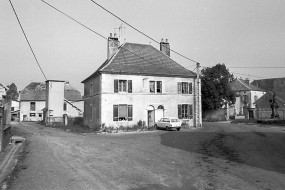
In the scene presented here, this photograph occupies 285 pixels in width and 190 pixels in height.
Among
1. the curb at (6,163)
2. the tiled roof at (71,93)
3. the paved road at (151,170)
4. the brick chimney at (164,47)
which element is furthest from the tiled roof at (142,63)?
the tiled roof at (71,93)

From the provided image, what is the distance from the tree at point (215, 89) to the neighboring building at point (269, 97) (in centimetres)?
589

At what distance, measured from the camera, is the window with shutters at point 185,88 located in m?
30.7

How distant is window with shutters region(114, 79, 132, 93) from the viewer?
2748cm

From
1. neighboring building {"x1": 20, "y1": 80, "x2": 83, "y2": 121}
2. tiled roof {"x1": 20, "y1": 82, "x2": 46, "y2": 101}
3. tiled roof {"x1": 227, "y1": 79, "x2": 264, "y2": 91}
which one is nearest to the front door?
neighboring building {"x1": 20, "y1": 80, "x2": 83, "y2": 121}

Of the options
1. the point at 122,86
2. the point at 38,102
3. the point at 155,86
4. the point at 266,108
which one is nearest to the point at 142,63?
the point at 155,86

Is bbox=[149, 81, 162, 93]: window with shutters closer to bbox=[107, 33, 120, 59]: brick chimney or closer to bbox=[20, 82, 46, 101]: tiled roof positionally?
bbox=[107, 33, 120, 59]: brick chimney

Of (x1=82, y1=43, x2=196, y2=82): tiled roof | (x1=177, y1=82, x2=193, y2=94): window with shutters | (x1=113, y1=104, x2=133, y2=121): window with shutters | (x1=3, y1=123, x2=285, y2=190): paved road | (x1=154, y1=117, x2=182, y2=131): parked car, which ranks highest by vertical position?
(x1=82, y1=43, x2=196, y2=82): tiled roof

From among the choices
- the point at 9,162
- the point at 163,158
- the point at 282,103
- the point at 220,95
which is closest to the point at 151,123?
the point at 163,158

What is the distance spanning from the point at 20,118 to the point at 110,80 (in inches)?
1680

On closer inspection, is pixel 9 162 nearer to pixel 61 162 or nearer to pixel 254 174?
pixel 61 162

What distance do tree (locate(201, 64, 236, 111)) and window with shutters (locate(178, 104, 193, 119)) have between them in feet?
68.9

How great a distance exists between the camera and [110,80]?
27.3 m

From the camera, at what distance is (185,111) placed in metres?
30.8

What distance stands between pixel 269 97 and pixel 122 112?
37.7 meters
